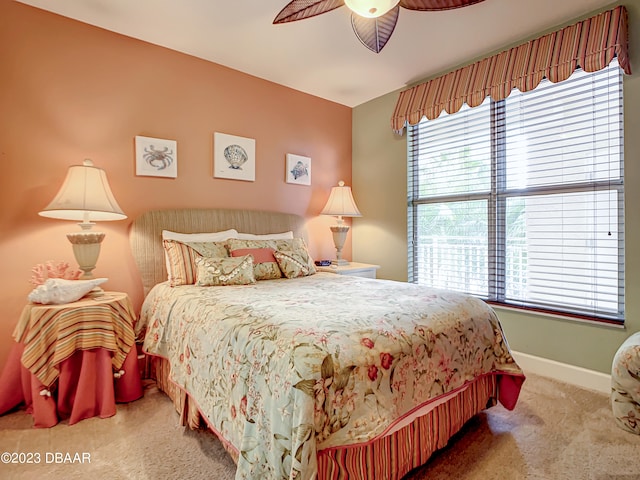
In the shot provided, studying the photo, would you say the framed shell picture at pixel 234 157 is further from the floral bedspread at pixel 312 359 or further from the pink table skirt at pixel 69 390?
the pink table skirt at pixel 69 390

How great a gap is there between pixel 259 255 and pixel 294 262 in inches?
11.2

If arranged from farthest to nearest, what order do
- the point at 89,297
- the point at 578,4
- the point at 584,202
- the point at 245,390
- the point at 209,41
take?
the point at 209,41
the point at 584,202
the point at 578,4
the point at 89,297
the point at 245,390

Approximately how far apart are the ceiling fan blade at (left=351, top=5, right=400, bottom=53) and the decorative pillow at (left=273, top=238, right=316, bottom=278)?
1592 mm

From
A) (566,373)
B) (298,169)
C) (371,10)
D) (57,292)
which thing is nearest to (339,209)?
(298,169)

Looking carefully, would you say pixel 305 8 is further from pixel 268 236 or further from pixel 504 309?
pixel 504 309

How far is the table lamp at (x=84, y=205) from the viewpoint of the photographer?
200 cm

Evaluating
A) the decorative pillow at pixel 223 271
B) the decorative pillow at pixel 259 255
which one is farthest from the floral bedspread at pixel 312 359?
the decorative pillow at pixel 259 255

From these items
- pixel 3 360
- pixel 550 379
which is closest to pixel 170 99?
pixel 3 360

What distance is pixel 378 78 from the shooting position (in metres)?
3.30

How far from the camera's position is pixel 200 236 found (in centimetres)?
272

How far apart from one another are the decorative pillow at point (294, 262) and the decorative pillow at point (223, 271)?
33cm

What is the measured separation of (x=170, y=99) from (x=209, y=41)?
560 millimetres

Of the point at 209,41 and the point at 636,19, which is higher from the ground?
the point at 209,41

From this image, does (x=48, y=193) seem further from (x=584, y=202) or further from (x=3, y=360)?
(x=584, y=202)
